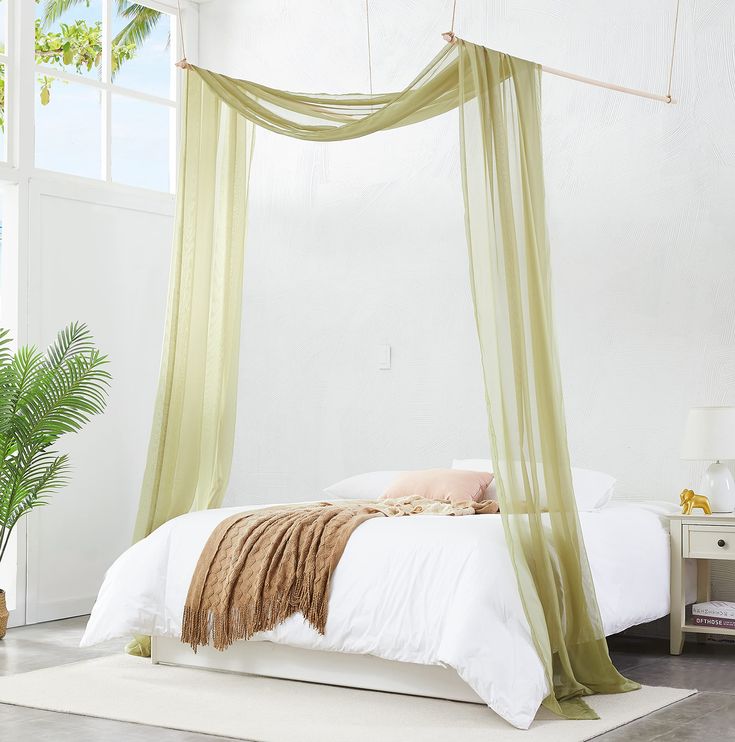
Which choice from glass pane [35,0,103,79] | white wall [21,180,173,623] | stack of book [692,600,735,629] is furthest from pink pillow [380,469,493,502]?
glass pane [35,0,103,79]

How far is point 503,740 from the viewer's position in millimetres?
3281

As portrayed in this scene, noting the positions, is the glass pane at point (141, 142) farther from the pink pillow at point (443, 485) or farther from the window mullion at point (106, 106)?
the pink pillow at point (443, 485)

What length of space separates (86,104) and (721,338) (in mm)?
3573

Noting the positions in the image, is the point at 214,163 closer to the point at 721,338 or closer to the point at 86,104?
the point at 86,104

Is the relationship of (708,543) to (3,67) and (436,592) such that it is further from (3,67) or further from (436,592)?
(3,67)

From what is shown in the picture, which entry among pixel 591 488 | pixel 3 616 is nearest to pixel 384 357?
pixel 591 488

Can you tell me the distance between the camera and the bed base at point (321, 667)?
12.4ft

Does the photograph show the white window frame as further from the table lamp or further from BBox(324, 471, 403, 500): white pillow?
the table lamp

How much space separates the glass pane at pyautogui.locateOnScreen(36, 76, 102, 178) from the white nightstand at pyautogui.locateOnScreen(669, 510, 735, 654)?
364cm

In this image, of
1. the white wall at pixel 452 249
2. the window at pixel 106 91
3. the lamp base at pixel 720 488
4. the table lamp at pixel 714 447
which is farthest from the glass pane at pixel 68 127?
the lamp base at pixel 720 488

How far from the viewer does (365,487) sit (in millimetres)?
5258

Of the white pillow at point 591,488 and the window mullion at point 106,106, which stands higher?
the window mullion at point 106,106

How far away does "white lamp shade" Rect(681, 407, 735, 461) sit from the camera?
15.2ft

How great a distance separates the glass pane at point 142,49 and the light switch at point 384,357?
2073 millimetres
